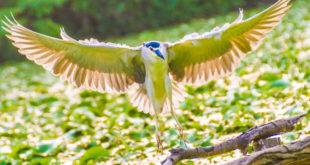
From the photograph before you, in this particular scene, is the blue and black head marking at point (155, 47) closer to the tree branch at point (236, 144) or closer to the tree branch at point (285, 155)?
the tree branch at point (236, 144)

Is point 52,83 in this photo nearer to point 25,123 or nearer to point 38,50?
point 25,123

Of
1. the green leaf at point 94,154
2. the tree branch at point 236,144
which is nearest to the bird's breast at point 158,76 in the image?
the green leaf at point 94,154

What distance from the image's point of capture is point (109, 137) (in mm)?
4285

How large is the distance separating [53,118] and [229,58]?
2610 millimetres

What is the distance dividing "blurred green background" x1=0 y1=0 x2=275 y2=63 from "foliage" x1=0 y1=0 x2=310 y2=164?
6053mm

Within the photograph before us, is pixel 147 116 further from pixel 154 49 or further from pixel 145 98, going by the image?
pixel 154 49

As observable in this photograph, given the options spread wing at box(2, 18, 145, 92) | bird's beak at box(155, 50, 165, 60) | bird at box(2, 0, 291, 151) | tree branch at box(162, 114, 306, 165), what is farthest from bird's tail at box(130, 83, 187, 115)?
tree branch at box(162, 114, 306, 165)

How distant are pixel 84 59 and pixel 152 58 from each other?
27.4 inches

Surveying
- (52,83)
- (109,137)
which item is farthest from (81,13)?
(109,137)

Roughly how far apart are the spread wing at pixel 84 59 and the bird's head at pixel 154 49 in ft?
0.66

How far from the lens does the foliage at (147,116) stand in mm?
3732

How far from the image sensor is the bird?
11.4 ft

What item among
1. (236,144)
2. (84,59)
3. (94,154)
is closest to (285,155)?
(236,144)

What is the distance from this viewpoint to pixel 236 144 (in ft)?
8.44
